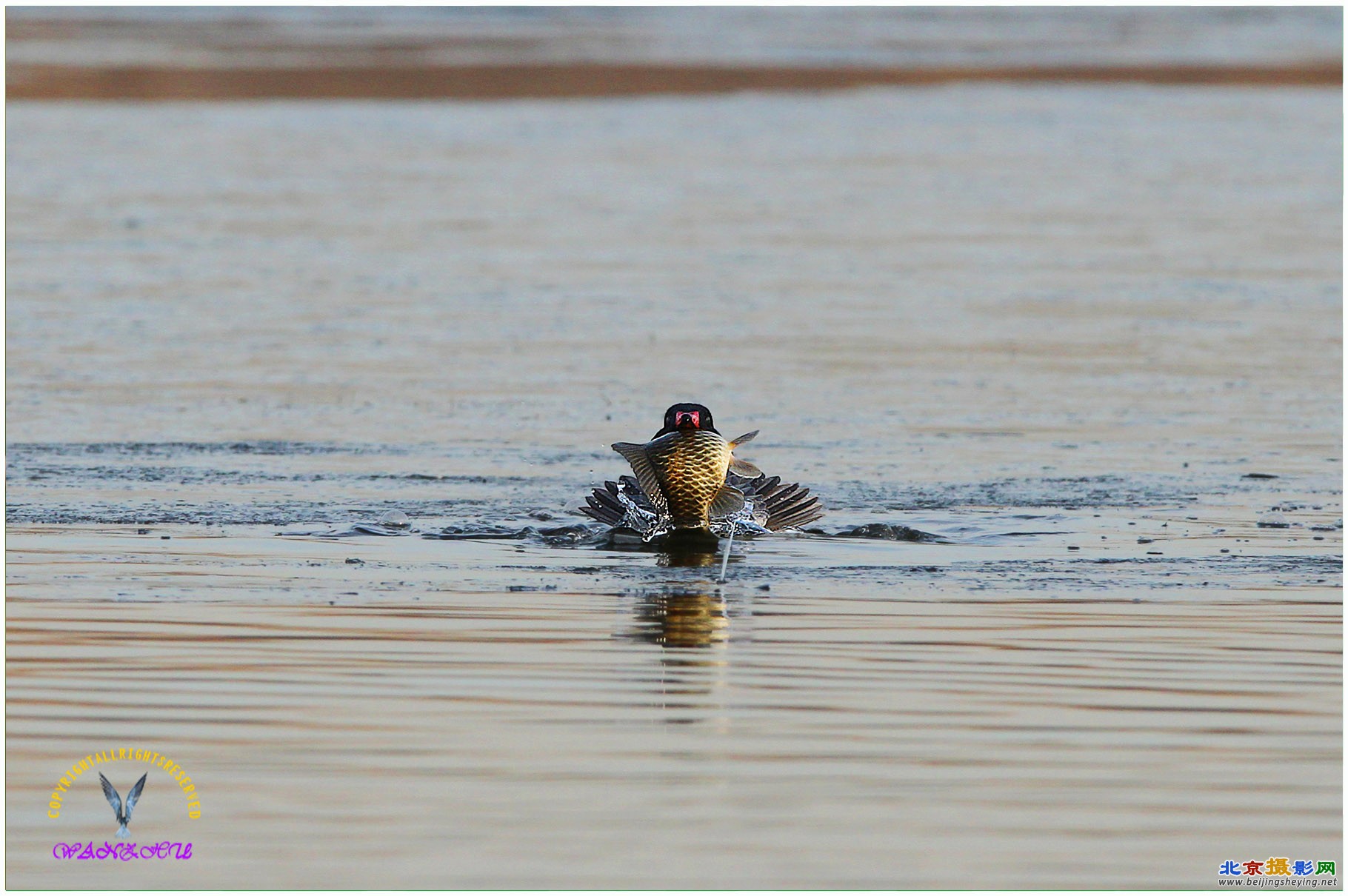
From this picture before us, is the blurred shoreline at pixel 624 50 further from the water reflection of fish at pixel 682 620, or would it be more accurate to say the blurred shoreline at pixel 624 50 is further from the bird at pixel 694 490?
the water reflection of fish at pixel 682 620

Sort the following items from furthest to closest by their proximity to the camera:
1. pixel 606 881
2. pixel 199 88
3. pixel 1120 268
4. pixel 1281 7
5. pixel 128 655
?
pixel 1281 7 < pixel 199 88 < pixel 1120 268 < pixel 128 655 < pixel 606 881

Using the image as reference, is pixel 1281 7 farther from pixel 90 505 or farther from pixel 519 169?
pixel 90 505

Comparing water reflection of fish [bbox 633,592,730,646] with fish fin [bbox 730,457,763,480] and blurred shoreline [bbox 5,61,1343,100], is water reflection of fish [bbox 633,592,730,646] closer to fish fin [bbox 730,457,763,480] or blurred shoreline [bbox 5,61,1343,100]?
fish fin [bbox 730,457,763,480]

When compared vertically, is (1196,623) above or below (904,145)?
below

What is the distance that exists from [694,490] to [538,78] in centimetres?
3180

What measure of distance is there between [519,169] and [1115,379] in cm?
1366

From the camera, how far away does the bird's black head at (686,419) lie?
11.5 m

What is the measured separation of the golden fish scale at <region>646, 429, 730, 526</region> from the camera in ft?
37.4

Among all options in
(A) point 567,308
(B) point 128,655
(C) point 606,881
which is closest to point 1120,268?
(A) point 567,308

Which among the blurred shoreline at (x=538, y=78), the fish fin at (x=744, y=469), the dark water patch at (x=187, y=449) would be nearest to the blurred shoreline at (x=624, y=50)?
the blurred shoreline at (x=538, y=78)

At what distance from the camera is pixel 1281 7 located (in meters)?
63.1

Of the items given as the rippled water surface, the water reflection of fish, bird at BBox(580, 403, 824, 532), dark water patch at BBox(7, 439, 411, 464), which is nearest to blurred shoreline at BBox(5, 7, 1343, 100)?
the rippled water surface

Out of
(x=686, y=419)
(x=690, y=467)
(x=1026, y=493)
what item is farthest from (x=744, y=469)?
(x=1026, y=493)

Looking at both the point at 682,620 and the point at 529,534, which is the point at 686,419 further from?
the point at 682,620
